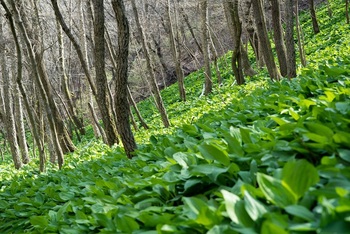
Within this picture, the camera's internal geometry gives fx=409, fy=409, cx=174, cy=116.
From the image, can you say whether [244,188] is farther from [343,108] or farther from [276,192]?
[343,108]

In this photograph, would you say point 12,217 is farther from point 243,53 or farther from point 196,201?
point 243,53

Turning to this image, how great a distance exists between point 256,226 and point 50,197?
3.48m

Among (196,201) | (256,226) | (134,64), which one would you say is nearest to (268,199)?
(256,226)

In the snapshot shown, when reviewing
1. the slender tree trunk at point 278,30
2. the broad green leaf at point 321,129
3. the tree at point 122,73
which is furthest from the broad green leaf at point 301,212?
the slender tree trunk at point 278,30

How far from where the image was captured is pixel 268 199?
5.63ft

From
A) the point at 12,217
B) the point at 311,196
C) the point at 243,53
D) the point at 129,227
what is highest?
the point at 243,53

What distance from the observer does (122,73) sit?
5.67m

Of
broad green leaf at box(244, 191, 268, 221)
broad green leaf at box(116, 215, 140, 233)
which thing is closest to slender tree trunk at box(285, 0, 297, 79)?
broad green leaf at box(116, 215, 140, 233)

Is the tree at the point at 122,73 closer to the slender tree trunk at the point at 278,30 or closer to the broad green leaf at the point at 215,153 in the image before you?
the broad green leaf at the point at 215,153

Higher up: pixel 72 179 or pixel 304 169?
pixel 304 169

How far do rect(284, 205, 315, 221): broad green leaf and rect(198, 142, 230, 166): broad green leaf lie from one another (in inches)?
36.6

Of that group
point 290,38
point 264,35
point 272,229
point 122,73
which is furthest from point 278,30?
point 272,229

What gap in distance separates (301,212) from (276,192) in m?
0.20

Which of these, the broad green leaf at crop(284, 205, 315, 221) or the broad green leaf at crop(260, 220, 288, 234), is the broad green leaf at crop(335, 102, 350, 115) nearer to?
the broad green leaf at crop(284, 205, 315, 221)
